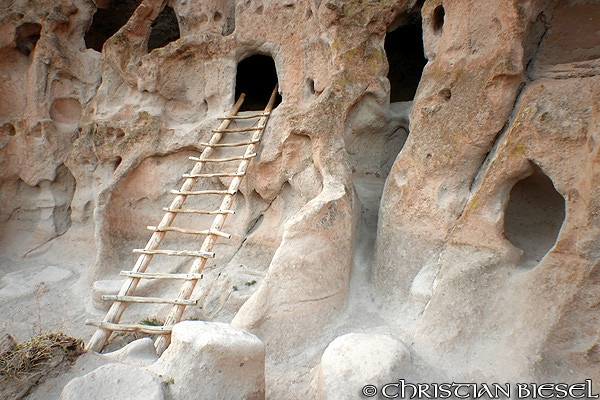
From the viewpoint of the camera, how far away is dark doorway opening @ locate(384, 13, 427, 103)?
5770 mm

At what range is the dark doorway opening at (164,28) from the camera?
6733mm

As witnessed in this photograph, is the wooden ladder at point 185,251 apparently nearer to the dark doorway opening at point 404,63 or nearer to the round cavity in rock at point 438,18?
the round cavity in rock at point 438,18

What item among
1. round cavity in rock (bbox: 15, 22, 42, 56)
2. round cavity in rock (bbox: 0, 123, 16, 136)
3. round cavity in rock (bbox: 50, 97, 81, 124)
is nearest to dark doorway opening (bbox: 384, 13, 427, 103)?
round cavity in rock (bbox: 50, 97, 81, 124)

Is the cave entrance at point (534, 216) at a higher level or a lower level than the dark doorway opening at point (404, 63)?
lower

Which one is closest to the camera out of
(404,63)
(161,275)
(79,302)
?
(161,275)

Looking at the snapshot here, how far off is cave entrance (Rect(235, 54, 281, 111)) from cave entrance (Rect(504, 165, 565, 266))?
3.74m

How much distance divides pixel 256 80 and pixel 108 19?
9.77 ft

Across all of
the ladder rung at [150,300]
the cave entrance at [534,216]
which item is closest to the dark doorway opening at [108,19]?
the ladder rung at [150,300]

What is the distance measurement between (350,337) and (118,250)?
10.6 feet

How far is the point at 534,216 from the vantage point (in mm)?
3012

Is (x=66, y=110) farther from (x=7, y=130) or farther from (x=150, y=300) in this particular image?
(x=150, y=300)

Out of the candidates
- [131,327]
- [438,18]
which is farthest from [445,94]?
[131,327]

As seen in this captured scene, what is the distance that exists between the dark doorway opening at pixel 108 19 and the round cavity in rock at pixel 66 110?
1886mm

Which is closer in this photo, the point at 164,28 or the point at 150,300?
the point at 150,300
